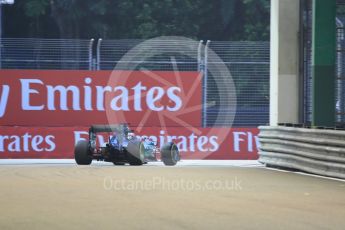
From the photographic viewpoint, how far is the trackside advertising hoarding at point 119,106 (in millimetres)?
25641

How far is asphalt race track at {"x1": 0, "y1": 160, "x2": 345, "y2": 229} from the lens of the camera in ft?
28.7

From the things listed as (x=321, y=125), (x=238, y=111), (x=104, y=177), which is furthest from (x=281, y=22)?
(x=104, y=177)

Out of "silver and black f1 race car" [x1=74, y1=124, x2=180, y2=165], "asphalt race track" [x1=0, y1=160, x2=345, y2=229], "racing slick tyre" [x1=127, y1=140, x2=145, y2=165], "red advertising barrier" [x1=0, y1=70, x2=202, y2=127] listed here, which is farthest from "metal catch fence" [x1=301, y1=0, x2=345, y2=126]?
"asphalt race track" [x1=0, y1=160, x2=345, y2=229]

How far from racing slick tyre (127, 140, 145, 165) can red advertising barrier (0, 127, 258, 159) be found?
4.50 m

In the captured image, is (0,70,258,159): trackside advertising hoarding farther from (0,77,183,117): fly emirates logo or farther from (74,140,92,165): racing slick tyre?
(74,140,92,165): racing slick tyre

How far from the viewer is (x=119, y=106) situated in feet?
87.3

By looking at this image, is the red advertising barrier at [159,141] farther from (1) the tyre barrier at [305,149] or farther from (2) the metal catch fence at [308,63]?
(1) the tyre barrier at [305,149]

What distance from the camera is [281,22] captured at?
21547mm

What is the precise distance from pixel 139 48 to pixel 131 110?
5.15 meters

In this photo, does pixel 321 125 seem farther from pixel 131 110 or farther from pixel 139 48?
pixel 139 48

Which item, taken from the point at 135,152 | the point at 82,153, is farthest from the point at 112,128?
the point at 82,153

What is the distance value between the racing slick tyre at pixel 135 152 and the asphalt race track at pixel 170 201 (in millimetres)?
3769

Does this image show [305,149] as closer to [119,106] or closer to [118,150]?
[118,150]

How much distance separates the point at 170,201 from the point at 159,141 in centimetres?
1473
